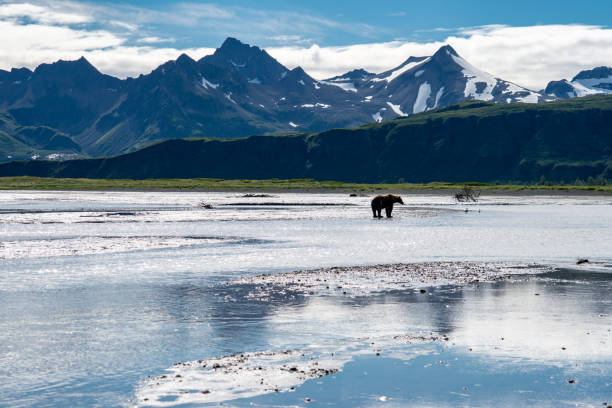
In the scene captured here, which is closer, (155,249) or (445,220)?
(155,249)

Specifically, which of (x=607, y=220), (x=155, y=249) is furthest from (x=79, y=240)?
(x=607, y=220)

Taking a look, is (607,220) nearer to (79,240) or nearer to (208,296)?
(79,240)

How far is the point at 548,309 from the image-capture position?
71.5 feet

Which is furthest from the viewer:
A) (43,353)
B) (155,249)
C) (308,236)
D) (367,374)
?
(308,236)

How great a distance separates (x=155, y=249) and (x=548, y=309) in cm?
2499

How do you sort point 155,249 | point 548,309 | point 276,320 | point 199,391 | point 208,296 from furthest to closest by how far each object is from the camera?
1. point 155,249
2. point 208,296
3. point 548,309
4. point 276,320
5. point 199,391

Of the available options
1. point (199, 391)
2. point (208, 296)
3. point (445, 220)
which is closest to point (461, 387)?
point (199, 391)

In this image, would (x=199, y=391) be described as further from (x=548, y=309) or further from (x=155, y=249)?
(x=155, y=249)

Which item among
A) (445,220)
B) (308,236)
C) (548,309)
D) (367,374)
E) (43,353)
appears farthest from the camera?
(445,220)

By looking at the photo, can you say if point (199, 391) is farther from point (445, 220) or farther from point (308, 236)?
point (445, 220)

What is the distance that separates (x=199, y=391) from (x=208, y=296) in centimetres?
1118

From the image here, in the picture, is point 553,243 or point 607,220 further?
point 607,220

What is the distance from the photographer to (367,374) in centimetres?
1466

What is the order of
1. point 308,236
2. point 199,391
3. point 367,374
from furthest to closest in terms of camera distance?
point 308,236 < point 367,374 < point 199,391
